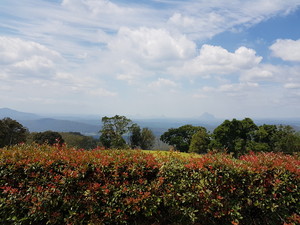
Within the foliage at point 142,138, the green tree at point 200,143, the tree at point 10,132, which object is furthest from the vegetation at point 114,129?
the tree at point 10,132

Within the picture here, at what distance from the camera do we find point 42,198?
14.1 ft

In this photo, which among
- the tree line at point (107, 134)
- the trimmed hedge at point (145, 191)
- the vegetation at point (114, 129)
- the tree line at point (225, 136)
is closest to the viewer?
the trimmed hedge at point (145, 191)

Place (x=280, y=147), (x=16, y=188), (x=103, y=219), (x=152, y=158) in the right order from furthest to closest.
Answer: (x=280, y=147)
(x=152, y=158)
(x=16, y=188)
(x=103, y=219)

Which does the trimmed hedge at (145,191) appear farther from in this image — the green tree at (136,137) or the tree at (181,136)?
the tree at (181,136)

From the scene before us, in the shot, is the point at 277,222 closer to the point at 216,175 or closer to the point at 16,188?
the point at 216,175

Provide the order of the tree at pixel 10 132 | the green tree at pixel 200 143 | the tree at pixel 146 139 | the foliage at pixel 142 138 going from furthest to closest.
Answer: the tree at pixel 146 139, the foliage at pixel 142 138, the green tree at pixel 200 143, the tree at pixel 10 132

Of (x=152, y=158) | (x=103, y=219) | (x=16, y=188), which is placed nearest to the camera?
(x=103, y=219)

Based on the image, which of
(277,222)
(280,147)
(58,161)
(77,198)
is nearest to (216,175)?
(277,222)

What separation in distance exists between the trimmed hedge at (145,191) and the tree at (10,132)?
31.1 m

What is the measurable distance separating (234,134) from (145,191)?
36497mm

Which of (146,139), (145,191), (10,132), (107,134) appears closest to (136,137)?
(146,139)

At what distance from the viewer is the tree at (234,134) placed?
121 ft

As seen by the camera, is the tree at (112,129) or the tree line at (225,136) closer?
the tree line at (225,136)

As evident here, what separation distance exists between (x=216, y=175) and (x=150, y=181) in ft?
4.72
